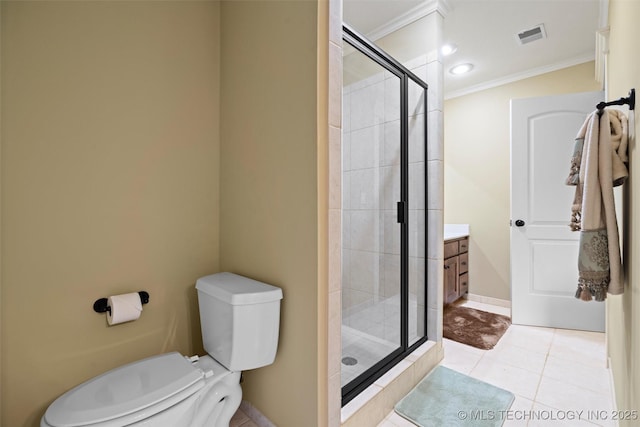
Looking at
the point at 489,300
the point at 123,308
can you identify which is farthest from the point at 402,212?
the point at 489,300

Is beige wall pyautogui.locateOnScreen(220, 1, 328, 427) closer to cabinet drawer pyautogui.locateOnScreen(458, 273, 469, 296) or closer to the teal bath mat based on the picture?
the teal bath mat

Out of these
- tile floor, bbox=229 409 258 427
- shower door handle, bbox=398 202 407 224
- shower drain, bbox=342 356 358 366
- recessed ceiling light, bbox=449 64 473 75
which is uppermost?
recessed ceiling light, bbox=449 64 473 75

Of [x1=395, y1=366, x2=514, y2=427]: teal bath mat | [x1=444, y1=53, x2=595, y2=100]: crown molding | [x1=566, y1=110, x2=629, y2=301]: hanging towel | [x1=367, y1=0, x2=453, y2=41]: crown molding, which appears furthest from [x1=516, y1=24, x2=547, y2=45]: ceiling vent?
[x1=395, y1=366, x2=514, y2=427]: teal bath mat

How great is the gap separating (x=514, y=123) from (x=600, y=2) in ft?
3.17

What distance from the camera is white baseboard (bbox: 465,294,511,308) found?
3221 mm

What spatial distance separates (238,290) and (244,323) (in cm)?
14

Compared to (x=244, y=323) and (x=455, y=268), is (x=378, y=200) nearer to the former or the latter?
(x=244, y=323)

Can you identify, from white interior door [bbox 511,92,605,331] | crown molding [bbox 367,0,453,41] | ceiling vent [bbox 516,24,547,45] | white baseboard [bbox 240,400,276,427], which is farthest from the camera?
white interior door [bbox 511,92,605,331]

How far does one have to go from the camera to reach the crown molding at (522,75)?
110 inches

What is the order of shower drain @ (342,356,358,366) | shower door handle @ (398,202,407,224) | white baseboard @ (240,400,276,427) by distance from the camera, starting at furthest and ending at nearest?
1. shower door handle @ (398,202,407,224)
2. shower drain @ (342,356,358,366)
3. white baseboard @ (240,400,276,427)

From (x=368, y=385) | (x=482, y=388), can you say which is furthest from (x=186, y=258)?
(x=482, y=388)

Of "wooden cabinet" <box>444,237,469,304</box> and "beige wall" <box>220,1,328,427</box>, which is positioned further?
"wooden cabinet" <box>444,237,469,304</box>

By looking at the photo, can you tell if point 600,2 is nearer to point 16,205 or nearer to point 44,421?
point 16,205

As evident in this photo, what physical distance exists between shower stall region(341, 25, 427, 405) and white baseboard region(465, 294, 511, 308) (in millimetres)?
1733
